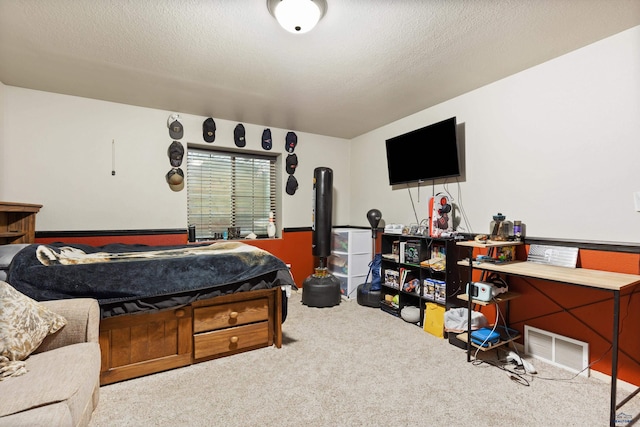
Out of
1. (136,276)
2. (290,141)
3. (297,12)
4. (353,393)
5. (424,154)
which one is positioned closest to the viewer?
(297,12)

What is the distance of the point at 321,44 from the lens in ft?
7.06

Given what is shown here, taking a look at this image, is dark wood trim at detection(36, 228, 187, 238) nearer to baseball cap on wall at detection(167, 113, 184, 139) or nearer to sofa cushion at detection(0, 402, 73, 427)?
baseball cap on wall at detection(167, 113, 184, 139)

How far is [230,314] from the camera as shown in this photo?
2.34 metres

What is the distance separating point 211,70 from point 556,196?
120 inches

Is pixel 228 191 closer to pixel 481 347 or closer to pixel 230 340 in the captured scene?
pixel 230 340

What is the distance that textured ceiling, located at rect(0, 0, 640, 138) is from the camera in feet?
5.91

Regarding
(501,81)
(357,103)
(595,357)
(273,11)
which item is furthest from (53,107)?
(595,357)

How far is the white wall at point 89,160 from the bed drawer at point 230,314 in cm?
179

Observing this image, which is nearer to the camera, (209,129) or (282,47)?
(282,47)

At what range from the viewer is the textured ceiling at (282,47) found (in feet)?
5.91

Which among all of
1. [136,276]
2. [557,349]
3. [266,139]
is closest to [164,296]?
[136,276]

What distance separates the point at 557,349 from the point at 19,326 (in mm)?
3393

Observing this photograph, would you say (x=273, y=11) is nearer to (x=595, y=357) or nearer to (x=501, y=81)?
(x=501, y=81)

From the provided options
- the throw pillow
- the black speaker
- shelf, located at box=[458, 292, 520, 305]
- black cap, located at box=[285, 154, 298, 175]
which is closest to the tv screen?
the black speaker
